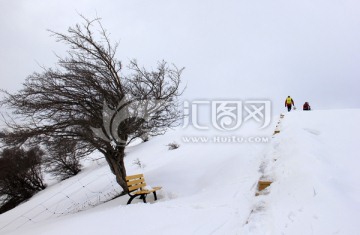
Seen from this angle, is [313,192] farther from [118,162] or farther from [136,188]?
[118,162]

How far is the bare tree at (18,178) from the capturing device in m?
24.8

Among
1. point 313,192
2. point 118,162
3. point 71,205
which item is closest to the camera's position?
point 313,192

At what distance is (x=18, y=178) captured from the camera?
1018 inches

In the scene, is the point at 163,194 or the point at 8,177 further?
the point at 8,177

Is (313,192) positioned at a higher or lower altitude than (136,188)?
higher

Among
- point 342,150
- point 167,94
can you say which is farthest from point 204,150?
point 342,150

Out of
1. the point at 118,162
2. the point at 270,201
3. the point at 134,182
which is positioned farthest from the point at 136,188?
the point at 270,201

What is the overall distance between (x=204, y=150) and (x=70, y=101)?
681cm

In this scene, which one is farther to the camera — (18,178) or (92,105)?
(18,178)

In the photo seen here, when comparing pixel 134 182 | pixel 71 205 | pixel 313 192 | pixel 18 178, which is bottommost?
pixel 18 178

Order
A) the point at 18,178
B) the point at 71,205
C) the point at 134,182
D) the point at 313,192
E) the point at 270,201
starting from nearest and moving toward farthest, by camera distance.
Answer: the point at 313,192
the point at 270,201
the point at 134,182
the point at 71,205
the point at 18,178

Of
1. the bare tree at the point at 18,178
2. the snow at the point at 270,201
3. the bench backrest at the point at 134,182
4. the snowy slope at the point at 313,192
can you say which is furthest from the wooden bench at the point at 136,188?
the bare tree at the point at 18,178

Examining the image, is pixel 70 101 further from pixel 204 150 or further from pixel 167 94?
pixel 204 150

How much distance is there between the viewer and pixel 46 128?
7738 mm
